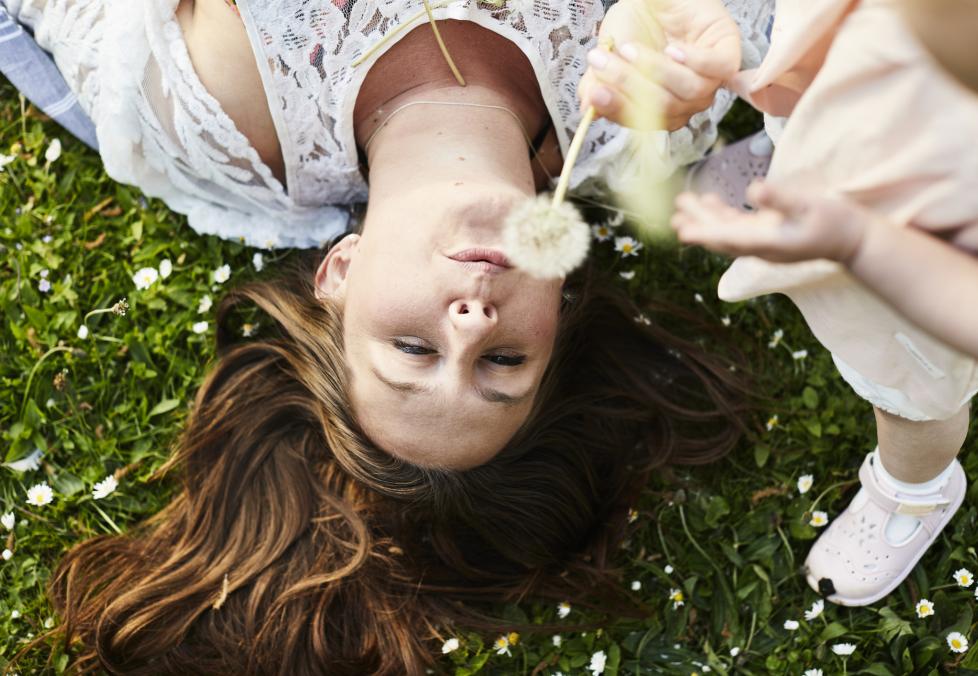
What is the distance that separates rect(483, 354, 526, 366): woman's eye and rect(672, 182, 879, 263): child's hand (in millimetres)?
908

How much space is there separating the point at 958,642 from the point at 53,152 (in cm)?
327

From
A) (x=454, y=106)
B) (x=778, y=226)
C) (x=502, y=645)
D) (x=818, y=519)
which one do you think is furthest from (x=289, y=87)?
(x=818, y=519)

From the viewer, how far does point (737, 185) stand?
9.62ft

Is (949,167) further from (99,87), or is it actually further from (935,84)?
(99,87)

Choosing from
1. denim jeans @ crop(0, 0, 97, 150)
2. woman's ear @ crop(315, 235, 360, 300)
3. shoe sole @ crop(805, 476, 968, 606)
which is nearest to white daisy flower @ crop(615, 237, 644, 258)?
woman's ear @ crop(315, 235, 360, 300)

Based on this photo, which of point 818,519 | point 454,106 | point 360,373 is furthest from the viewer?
point 818,519

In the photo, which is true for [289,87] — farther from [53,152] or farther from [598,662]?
[598,662]

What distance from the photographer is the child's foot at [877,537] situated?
103 inches

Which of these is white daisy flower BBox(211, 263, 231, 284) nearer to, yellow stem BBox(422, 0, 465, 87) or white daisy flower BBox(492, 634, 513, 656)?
yellow stem BBox(422, 0, 465, 87)

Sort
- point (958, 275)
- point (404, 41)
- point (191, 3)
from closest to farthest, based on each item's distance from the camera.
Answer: point (958, 275) < point (404, 41) < point (191, 3)

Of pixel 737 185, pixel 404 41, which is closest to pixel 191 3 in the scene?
pixel 404 41

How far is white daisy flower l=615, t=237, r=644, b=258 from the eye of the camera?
3.05m

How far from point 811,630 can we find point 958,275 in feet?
5.79

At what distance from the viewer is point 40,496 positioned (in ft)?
9.68
